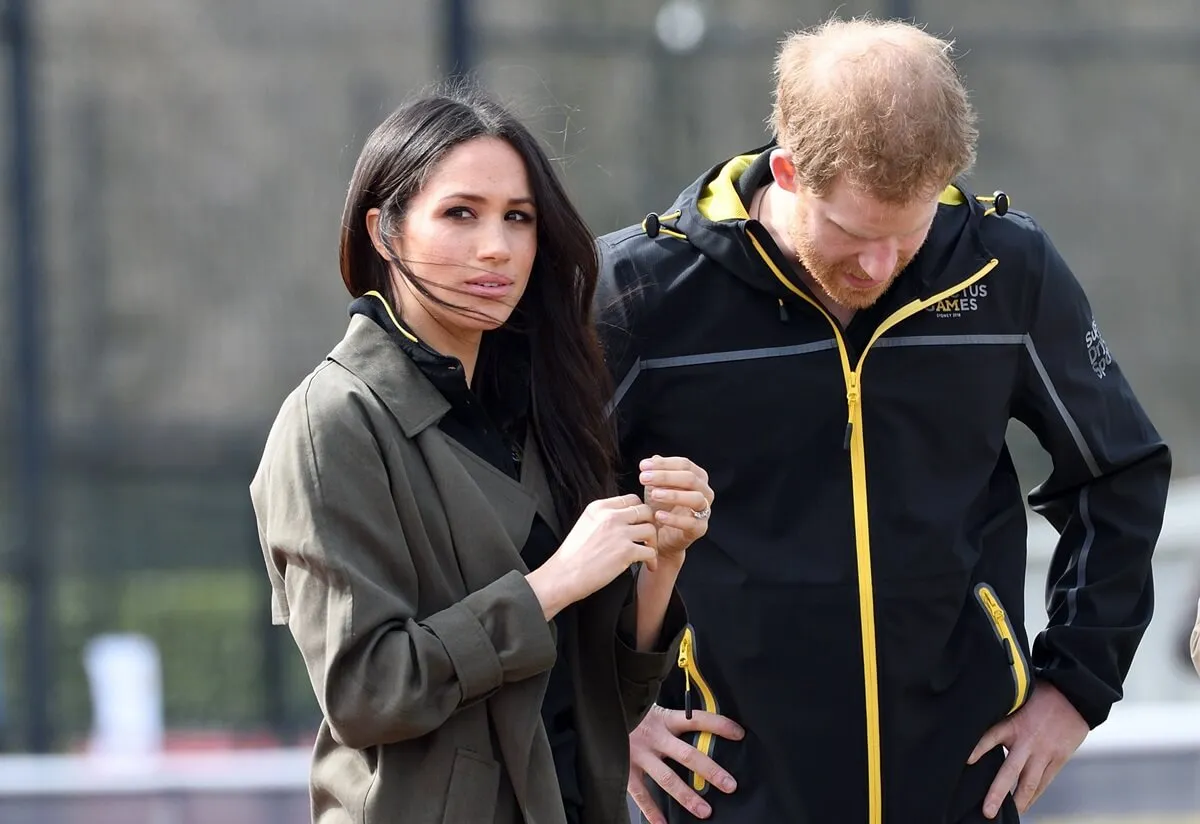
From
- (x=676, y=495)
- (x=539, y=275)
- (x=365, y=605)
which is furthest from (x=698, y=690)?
(x=365, y=605)

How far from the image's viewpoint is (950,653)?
2758 millimetres

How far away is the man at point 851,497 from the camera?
2.71 m

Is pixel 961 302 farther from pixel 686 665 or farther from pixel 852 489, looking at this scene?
pixel 686 665

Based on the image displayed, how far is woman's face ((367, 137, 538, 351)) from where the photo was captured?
231 centimetres

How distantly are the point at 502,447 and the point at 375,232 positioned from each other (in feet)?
1.01

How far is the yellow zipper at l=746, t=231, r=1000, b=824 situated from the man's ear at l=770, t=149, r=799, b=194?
0.10 meters

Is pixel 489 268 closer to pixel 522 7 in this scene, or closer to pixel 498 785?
pixel 498 785

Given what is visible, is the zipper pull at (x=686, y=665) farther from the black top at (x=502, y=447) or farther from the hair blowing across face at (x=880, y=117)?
the hair blowing across face at (x=880, y=117)

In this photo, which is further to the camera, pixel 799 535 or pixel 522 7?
pixel 522 7

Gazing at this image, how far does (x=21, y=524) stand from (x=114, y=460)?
106cm

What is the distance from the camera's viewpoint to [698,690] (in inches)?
110

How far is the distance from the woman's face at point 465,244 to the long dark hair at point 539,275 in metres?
0.02

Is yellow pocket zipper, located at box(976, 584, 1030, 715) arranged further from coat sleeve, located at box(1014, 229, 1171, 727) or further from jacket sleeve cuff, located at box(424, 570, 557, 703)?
jacket sleeve cuff, located at box(424, 570, 557, 703)

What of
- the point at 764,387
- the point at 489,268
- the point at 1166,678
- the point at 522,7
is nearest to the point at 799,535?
the point at 764,387
